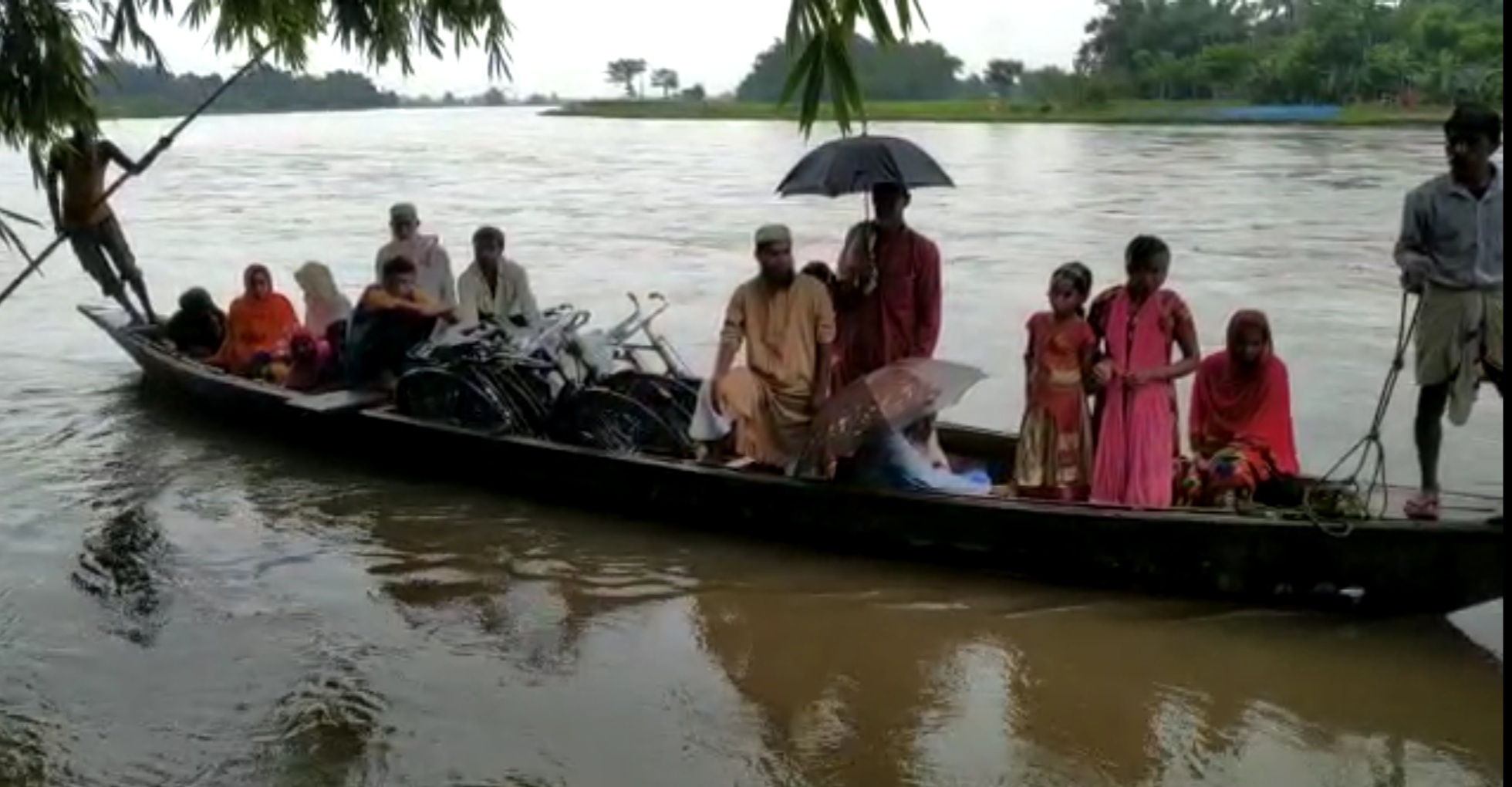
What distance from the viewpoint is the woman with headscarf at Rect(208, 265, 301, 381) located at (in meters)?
9.38

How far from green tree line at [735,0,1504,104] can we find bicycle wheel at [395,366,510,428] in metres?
34.0

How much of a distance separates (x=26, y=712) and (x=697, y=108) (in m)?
100

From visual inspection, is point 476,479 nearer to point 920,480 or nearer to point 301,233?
point 920,480

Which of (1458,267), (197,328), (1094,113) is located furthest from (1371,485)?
(1094,113)

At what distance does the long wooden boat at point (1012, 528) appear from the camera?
5566 mm

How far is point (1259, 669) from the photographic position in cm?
552

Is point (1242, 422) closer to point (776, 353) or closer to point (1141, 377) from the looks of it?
point (1141, 377)

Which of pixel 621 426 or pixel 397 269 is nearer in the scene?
pixel 621 426

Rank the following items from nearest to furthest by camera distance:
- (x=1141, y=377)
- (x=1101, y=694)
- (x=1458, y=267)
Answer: (x=1101, y=694) < (x=1458, y=267) < (x=1141, y=377)

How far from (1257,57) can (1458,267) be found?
62.9m

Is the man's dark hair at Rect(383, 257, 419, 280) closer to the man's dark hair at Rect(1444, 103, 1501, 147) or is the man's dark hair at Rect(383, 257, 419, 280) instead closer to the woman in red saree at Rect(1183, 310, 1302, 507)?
the woman in red saree at Rect(1183, 310, 1302, 507)

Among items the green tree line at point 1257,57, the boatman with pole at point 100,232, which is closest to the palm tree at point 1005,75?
the green tree line at point 1257,57

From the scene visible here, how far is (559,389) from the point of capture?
7660mm

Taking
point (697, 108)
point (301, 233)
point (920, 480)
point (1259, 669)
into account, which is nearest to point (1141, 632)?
point (1259, 669)
